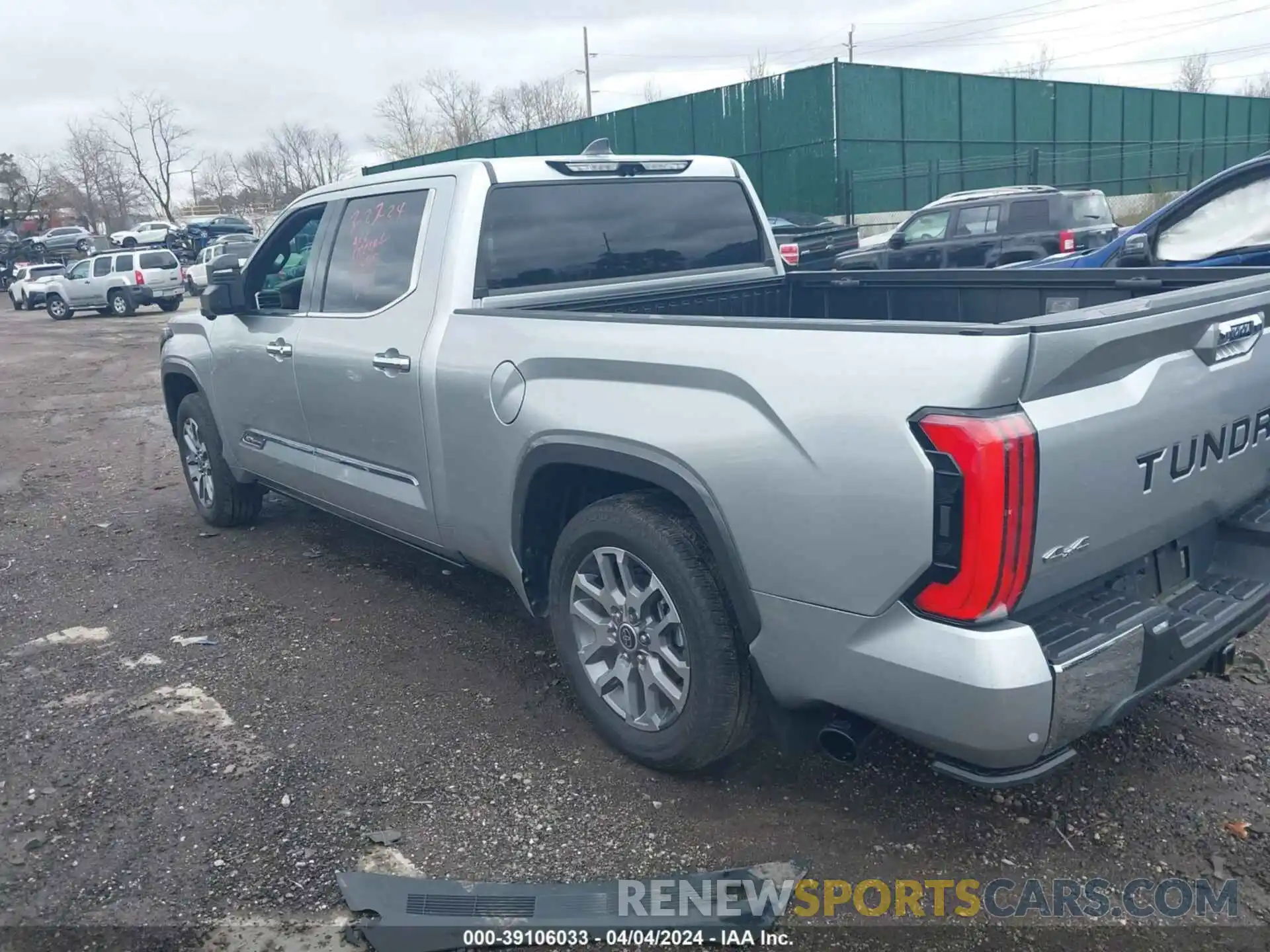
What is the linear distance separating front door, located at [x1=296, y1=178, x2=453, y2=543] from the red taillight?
2.20m

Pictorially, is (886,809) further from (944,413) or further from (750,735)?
(944,413)

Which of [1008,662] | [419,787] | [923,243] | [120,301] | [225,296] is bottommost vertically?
[419,787]

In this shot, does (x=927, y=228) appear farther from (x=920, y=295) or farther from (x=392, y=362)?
(x=392, y=362)

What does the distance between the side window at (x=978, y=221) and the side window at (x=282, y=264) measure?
39.2 ft

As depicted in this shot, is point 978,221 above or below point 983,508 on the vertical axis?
above

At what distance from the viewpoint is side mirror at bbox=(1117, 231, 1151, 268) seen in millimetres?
7117

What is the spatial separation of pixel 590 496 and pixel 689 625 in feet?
2.49

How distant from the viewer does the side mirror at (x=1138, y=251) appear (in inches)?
280

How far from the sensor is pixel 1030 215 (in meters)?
14.7

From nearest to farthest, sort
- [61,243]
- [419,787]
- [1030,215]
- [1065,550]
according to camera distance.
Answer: [1065,550] < [419,787] < [1030,215] < [61,243]

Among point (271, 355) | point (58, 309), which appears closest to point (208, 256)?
point (58, 309)

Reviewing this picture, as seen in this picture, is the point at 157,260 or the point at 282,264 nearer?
the point at 282,264

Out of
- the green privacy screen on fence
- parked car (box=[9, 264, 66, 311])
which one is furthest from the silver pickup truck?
parked car (box=[9, 264, 66, 311])

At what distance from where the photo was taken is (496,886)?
9.63 feet
